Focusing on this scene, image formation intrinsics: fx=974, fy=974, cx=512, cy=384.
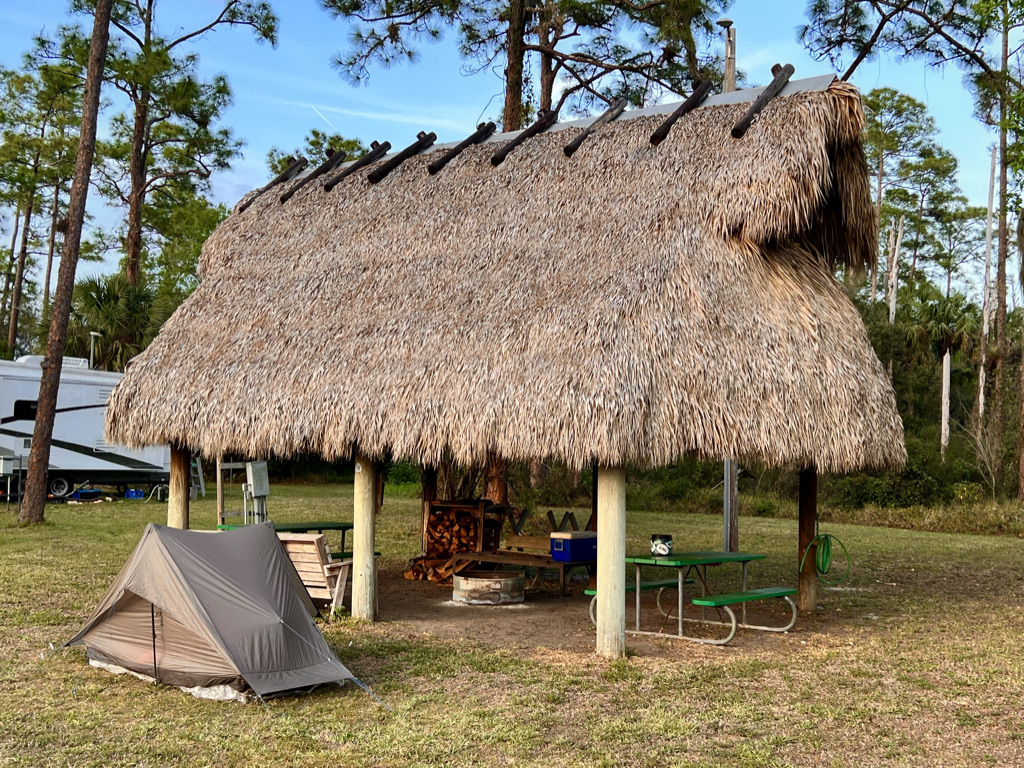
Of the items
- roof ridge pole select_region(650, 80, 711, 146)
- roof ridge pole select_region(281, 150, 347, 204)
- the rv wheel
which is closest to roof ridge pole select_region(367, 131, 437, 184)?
roof ridge pole select_region(281, 150, 347, 204)

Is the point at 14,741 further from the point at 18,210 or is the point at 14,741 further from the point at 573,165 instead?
the point at 18,210

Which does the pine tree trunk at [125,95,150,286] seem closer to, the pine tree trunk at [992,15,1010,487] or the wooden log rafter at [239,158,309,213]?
the wooden log rafter at [239,158,309,213]

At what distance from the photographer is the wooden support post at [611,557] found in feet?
22.8

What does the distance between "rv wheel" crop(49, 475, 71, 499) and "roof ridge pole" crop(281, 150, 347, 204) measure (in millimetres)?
12572

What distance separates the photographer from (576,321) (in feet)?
24.2

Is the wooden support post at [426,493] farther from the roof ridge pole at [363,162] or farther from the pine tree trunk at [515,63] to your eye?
the pine tree trunk at [515,63]

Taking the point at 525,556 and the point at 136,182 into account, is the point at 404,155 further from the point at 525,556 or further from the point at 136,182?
the point at 136,182

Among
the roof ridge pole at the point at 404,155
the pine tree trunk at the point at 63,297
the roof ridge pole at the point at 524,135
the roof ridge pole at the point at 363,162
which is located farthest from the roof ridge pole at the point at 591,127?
the pine tree trunk at the point at 63,297

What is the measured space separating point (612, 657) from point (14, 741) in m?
3.85

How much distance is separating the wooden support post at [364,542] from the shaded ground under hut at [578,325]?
22 millimetres

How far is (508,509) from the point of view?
11719 mm

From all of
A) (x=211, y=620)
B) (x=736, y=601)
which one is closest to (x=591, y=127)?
(x=736, y=601)

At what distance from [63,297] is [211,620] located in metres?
11.6

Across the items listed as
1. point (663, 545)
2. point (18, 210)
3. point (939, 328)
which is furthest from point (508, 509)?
point (18, 210)
